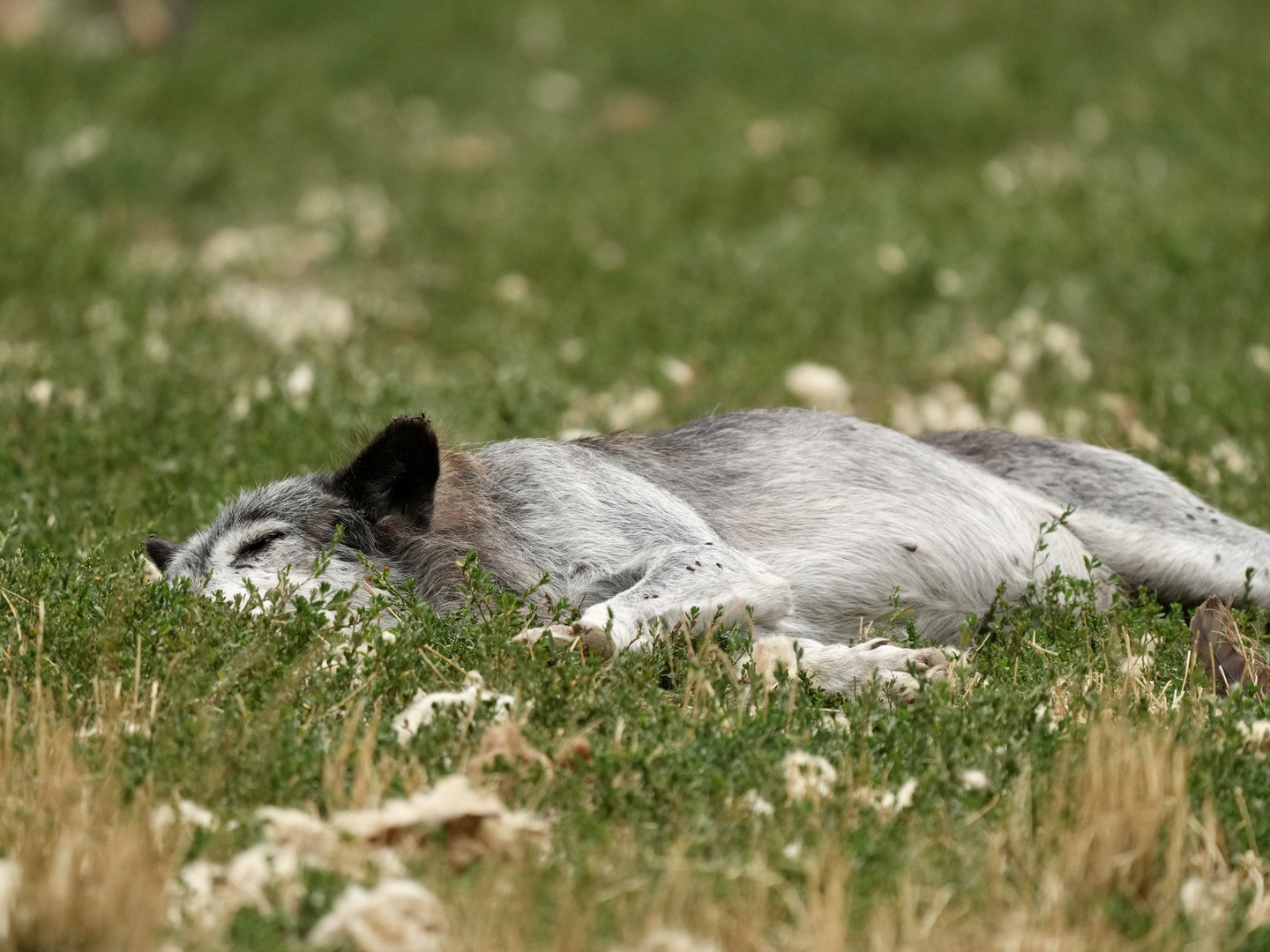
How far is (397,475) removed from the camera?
4.59 metres

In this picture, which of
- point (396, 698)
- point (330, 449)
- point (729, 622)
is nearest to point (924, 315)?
point (330, 449)

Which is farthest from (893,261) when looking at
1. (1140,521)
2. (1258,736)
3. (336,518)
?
(1258,736)

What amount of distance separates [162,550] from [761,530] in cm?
210

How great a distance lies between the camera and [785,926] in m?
2.77

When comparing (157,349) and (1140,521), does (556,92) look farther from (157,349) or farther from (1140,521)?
(1140,521)

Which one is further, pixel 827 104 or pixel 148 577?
pixel 827 104

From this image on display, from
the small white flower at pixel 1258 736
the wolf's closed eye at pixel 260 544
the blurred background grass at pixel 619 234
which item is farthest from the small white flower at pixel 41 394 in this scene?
the small white flower at pixel 1258 736

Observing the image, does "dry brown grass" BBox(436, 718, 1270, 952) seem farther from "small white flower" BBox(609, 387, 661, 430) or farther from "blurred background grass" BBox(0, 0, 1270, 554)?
"small white flower" BBox(609, 387, 661, 430)

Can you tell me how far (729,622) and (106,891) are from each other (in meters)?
2.24

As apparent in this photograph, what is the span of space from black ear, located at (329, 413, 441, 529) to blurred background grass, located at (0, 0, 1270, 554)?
710 millimetres

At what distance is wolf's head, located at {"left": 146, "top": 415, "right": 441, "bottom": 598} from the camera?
4484 mm

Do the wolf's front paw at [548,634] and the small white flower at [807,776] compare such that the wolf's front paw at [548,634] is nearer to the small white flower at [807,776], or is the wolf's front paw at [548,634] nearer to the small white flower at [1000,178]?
the small white flower at [807,776]

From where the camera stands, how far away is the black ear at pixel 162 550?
495cm

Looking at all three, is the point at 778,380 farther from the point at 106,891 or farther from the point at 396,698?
the point at 106,891
